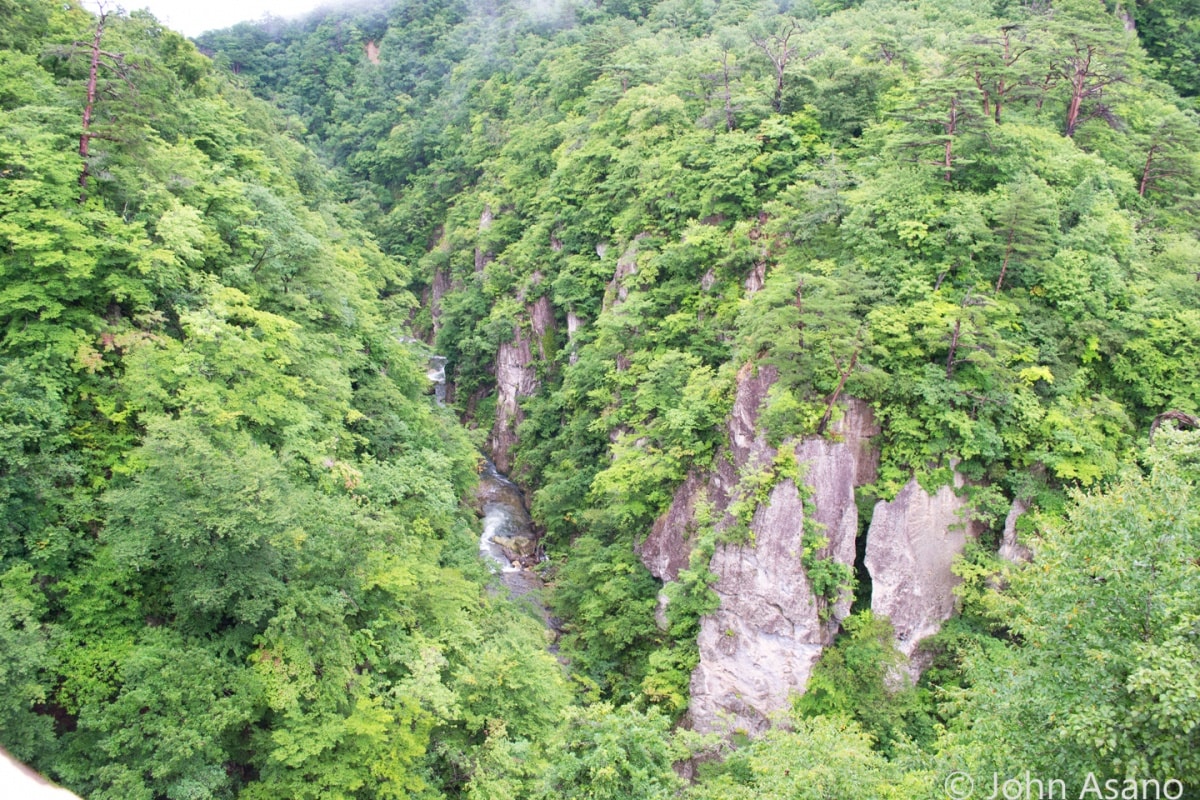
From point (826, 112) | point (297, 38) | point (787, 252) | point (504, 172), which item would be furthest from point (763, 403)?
point (297, 38)

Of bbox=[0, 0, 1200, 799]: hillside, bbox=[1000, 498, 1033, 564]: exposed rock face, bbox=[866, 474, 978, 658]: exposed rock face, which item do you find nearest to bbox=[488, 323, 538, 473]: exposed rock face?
bbox=[0, 0, 1200, 799]: hillside

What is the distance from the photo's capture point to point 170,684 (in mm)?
12812

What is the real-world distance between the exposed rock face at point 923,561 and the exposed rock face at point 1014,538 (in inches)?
32.4

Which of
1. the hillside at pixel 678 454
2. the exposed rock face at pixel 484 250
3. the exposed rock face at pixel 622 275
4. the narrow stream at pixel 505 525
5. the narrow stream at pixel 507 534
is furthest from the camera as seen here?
the exposed rock face at pixel 484 250

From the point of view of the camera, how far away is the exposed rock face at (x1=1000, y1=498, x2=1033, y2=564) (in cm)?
1870

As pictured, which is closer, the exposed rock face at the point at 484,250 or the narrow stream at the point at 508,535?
the narrow stream at the point at 508,535

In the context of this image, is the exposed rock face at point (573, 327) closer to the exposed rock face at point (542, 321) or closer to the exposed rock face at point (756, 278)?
the exposed rock face at point (542, 321)

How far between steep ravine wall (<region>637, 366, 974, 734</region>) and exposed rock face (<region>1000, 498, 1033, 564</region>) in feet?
2.97

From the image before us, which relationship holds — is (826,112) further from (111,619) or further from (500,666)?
(111,619)

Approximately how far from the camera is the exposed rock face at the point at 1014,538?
18.7 metres

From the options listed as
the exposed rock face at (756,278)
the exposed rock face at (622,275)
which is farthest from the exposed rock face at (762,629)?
the exposed rock face at (622,275)

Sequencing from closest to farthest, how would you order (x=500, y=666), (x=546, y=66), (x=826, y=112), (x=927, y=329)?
1. (x=500, y=666)
2. (x=927, y=329)
3. (x=826, y=112)
4. (x=546, y=66)

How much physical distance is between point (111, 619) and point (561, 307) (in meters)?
26.8

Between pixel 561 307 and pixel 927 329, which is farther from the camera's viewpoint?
pixel 561 307
